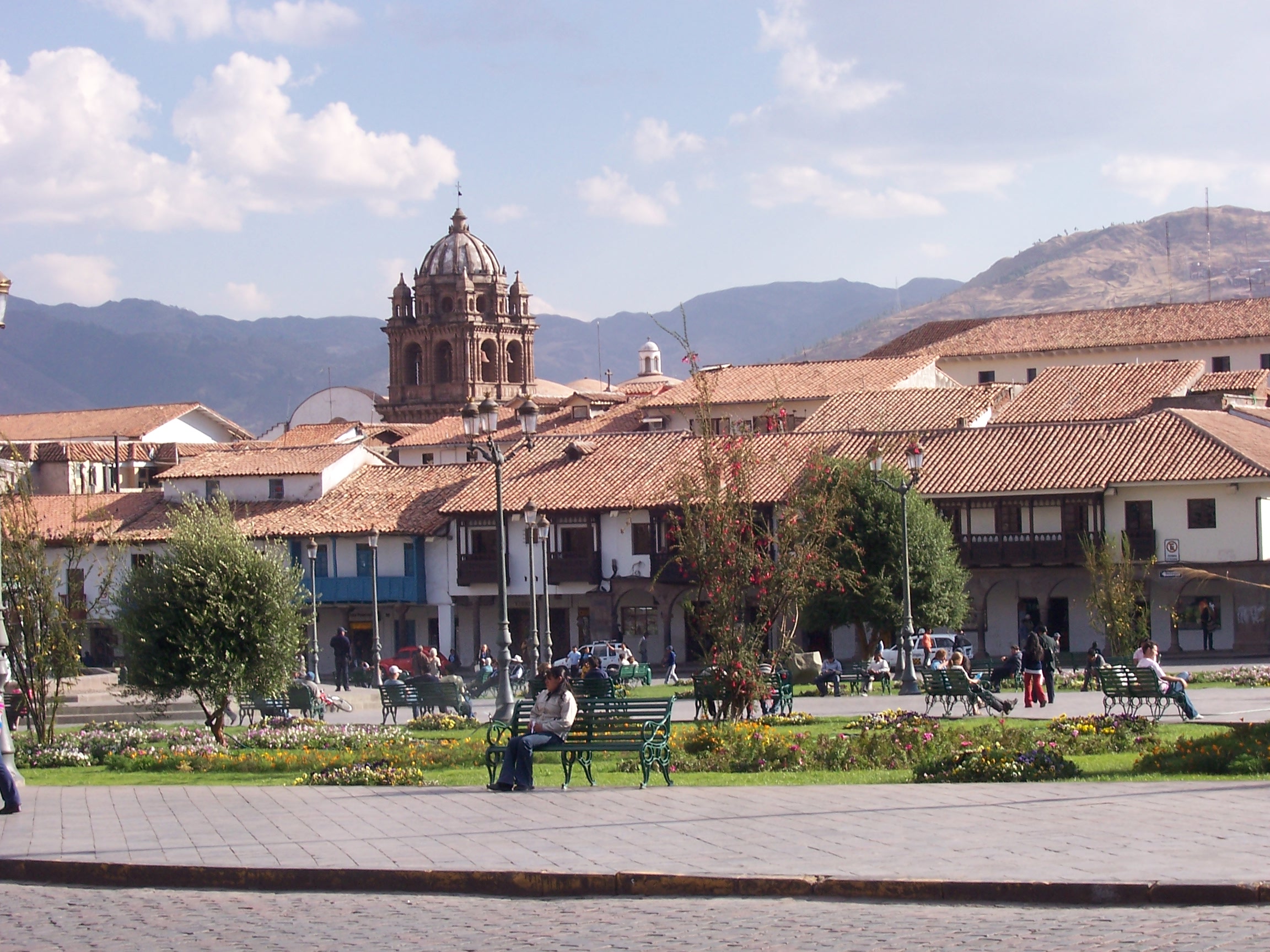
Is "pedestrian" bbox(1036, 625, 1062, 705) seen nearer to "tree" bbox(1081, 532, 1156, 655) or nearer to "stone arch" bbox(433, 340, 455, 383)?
"tree" bbox(1081, 532, 1156, 655)

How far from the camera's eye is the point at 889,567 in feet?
139

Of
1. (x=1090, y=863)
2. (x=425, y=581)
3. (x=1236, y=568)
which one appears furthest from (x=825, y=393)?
(x=1090, y=863)

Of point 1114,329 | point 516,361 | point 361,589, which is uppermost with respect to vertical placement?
point 516,361

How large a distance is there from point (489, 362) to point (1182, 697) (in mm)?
95129

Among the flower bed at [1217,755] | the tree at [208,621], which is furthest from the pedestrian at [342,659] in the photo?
the flower bed at [1217,755]

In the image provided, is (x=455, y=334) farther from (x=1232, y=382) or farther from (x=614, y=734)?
(x=614, y=734)

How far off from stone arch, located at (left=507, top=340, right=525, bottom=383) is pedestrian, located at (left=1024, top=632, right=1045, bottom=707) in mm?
92056

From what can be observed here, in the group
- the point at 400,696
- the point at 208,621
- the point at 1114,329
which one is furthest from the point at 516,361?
the point at 208,621

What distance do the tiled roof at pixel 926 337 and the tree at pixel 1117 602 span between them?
39.8 meters

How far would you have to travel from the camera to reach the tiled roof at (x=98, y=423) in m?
82.4

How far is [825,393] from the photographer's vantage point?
64.2 metres

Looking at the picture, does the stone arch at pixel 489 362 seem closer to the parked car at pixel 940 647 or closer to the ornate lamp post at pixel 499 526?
the parked car at pixel 940 647

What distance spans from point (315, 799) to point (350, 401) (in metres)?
108

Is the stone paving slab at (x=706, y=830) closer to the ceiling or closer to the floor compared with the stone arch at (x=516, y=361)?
→ closer to the floor
